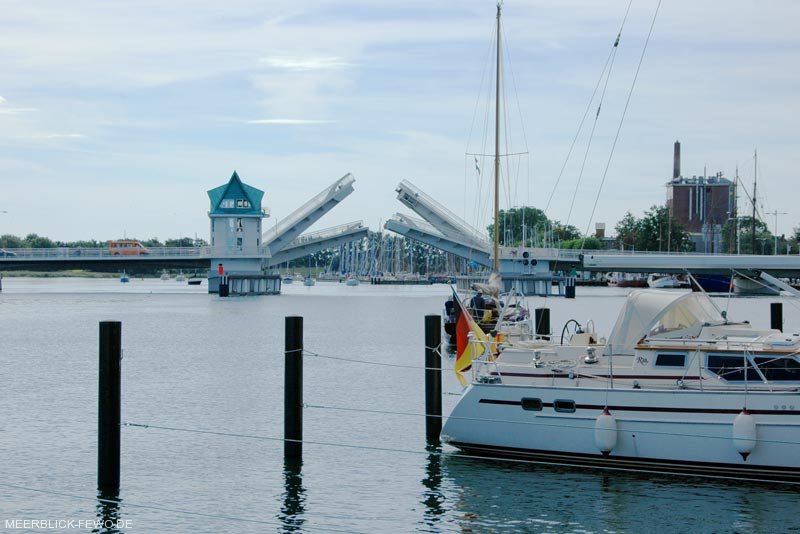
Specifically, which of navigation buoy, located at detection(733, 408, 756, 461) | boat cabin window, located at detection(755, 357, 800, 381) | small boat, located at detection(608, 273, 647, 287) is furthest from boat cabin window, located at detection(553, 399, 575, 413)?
small boat, located at detection(608, 273, 647, 287)

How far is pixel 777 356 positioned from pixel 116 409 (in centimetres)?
1026

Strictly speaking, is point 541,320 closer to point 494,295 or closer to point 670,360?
point 670,360

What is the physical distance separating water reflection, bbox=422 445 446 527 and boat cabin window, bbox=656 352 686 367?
4244mm

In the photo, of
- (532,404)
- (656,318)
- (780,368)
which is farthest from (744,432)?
(532,404)

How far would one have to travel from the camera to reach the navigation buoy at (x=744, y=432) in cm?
1728

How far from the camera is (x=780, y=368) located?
1762cm

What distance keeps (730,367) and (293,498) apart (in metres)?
7.44

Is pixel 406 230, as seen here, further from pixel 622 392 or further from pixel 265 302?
pixel 622 392

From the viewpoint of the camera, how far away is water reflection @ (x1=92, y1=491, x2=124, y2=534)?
16.7m

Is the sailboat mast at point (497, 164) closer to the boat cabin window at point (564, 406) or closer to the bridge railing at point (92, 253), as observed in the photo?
the boat cabin window at point (564, 406)

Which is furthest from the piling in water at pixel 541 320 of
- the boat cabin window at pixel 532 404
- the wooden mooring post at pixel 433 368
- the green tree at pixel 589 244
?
the green tree at pixel 589 244

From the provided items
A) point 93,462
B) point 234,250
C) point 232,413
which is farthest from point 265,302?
point 93,462

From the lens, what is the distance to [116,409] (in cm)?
1645

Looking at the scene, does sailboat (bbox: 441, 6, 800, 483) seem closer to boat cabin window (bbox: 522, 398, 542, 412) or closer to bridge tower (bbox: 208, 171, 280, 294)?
Answer: boat cabin window (bbox: 522, 398, 542, 412)
